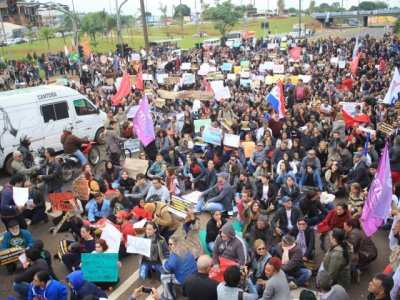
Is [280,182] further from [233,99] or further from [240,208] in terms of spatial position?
[233,99]

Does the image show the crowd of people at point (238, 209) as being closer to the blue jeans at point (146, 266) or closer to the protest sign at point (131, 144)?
the blue jeans at point (146, 266)

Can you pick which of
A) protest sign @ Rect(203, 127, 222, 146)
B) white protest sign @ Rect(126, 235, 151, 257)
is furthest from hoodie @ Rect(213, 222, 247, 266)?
protest sign @ Rect(203, 127, 222, 146)

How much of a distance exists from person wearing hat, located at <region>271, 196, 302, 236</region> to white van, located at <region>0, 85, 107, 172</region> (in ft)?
27.0

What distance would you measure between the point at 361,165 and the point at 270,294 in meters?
5.45

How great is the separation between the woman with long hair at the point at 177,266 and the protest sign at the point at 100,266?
38.7 inches

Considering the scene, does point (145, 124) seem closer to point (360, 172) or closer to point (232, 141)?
point (232, 141)

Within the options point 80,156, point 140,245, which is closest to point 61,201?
point 140,245

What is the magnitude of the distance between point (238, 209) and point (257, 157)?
336 cm

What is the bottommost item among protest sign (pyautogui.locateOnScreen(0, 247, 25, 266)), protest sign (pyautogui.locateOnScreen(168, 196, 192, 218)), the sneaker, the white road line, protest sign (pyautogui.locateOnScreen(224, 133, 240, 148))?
the white road line

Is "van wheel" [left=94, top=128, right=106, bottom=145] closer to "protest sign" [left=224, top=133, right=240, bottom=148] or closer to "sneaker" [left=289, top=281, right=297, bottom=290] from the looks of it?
"protest sign" [left=224, top=133, right=240, bottom=148]

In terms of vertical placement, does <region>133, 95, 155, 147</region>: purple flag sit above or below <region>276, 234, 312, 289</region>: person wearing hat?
above

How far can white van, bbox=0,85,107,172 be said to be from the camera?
39.6ft

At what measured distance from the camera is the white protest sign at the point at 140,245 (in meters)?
6.79

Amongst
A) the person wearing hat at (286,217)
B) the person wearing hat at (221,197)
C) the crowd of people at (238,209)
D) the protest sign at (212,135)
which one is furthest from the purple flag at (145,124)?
the person wearing hat at (286,217)
